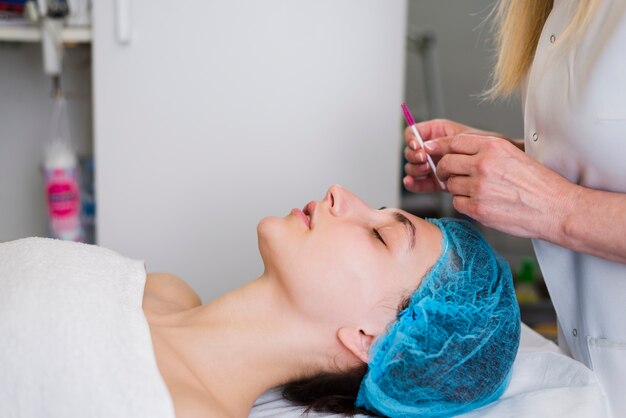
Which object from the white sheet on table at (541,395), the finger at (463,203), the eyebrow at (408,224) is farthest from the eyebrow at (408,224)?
the white sheet on table at (541,395)

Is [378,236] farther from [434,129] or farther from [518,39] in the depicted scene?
[518,39]

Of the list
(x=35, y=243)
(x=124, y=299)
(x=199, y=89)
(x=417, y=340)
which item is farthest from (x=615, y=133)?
(x=199, y=89)

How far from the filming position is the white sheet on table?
1332 mm

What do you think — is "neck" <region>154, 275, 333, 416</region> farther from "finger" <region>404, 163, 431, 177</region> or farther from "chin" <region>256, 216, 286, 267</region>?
"finger" <region>404, 163, 431, 177</region>

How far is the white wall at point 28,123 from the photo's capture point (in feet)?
8.39

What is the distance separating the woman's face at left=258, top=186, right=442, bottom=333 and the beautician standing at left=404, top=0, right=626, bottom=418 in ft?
0.41

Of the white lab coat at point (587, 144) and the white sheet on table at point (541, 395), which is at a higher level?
the white lab coat at point (587, 144)

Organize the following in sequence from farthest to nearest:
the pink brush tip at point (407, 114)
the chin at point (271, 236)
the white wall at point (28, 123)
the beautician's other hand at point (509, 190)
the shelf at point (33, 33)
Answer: the white wall at point (28, 123), the shelf at point (33, 33), the pink brush tip at point (407, 114), the chin at point (271, 236), the beautician's other hand at point (509, 190)

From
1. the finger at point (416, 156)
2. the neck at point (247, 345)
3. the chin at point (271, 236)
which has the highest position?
the finger at point (416, 156)

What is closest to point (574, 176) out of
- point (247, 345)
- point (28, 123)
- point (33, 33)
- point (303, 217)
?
point (303, 217)

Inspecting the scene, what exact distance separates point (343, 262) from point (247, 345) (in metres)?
0.23

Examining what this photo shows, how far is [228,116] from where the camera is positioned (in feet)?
6.90

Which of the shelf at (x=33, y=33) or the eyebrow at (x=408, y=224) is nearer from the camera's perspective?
the eyebrow at (x=408, y=224)

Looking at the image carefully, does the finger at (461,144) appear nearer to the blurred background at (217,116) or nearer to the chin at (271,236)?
the chin at (271,236)
